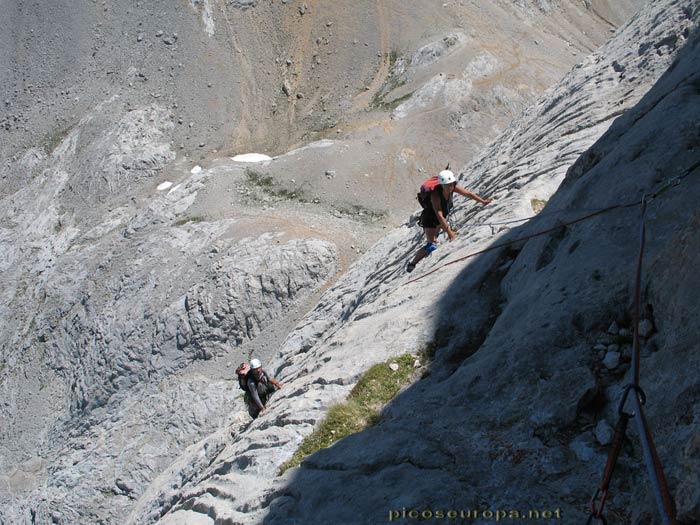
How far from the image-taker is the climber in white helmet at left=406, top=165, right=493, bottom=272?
13250 millimetres

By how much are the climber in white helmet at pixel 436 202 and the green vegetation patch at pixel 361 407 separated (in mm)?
4776

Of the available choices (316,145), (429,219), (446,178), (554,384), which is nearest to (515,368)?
(554,384)

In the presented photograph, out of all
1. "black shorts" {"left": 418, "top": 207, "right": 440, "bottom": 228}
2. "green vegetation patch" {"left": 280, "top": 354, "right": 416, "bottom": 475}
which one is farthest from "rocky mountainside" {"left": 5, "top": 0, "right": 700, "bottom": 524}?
"black shorts" {"left": 418, "top": 207, "right": 440, "bottom": 228}

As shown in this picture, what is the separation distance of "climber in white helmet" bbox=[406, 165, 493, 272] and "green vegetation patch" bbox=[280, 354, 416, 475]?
4.78 metres

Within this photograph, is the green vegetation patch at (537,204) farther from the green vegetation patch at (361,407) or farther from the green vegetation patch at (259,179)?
the green vegetation patch at (259,179)

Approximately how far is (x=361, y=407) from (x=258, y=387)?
6.47 m

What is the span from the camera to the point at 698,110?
8.83 m

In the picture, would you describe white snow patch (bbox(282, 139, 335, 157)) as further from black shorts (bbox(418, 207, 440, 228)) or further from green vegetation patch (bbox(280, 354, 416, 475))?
green vegetation patch (bbox(280, 354, 416, 475))

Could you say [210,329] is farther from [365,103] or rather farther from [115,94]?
[115,94]

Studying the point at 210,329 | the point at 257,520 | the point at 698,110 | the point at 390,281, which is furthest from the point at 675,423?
the point at 210,329

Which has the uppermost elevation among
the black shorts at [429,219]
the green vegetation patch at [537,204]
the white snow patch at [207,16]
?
the white snow patch at [207,16]

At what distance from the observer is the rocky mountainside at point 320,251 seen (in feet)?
22.4

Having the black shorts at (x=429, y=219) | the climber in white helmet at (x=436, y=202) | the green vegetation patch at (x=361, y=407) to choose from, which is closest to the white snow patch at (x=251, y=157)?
the climber in white helmet at (x=436, y=202)

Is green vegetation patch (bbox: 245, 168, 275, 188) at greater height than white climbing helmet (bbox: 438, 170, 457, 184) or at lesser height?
greater
